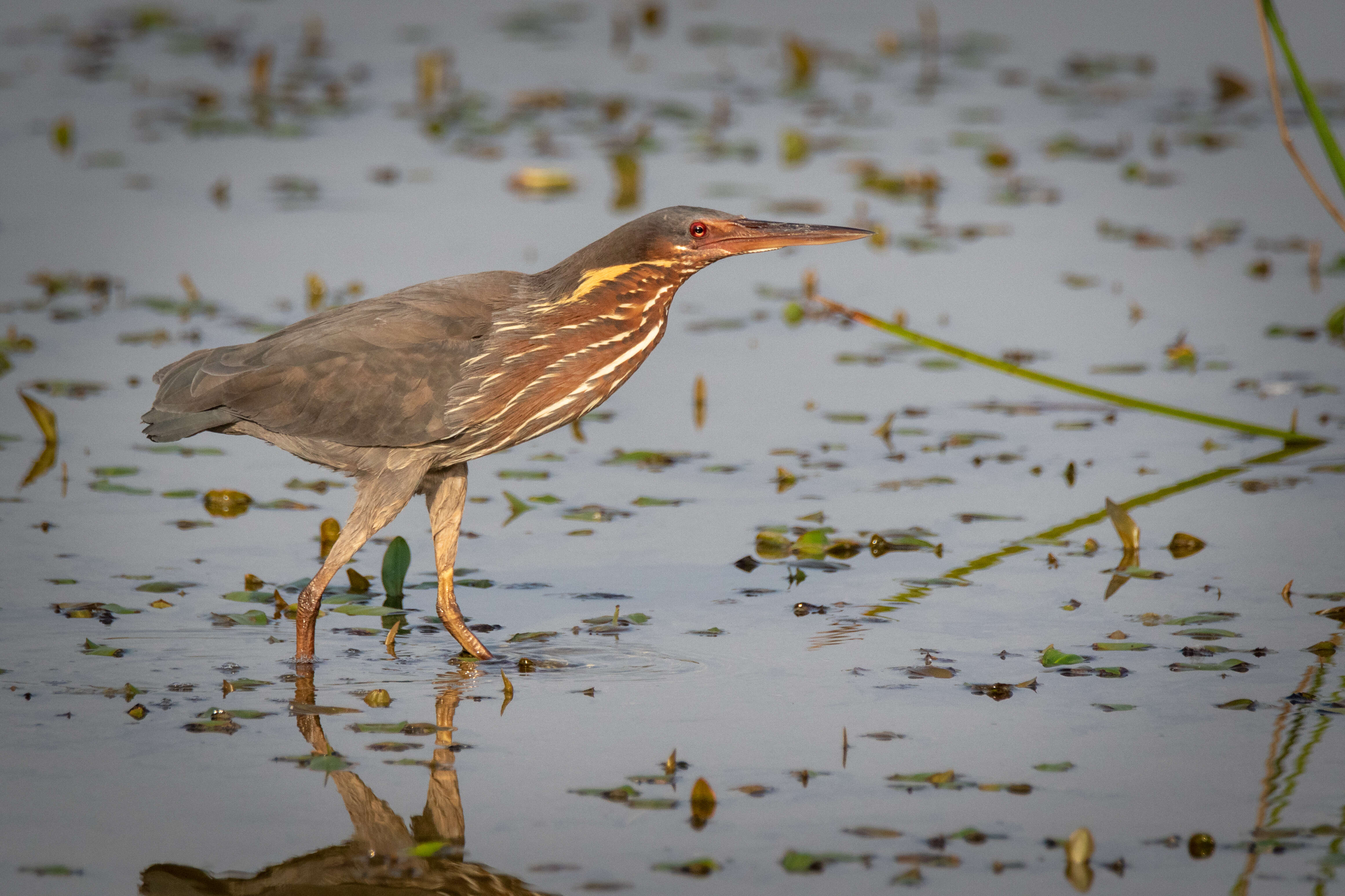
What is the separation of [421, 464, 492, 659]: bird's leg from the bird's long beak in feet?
5.01

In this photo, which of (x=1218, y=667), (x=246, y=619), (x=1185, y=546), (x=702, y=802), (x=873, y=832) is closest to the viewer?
(x=873, y=832)

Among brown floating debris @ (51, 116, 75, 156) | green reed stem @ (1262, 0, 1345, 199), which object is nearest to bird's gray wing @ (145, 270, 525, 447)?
green reed stem @ (1262, 0, 1345, 199)

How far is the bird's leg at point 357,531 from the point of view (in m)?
6.74

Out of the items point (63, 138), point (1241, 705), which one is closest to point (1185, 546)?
point (1241, 705)

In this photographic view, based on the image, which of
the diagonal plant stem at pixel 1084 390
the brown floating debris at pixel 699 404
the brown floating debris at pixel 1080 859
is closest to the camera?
the brown floating debris at pixel 1080 859

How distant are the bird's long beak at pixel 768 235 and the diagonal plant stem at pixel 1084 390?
0.34m

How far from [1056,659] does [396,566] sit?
116 inches

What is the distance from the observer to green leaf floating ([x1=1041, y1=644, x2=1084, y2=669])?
21.9ft

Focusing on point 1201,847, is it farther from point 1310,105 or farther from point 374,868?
point 1310,105

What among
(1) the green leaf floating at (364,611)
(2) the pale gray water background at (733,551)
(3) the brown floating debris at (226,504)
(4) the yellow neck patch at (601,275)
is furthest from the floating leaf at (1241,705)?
(3) the brown floating debris at (226,504)

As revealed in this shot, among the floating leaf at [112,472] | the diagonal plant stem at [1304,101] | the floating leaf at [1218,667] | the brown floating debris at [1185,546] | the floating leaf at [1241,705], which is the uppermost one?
the diagonal plant stem at [1304,101]

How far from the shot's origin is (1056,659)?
6676 millimetres

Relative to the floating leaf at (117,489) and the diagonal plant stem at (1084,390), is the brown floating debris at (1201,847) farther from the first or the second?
the floating leaf at (117,489)

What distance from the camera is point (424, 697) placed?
647 cm
